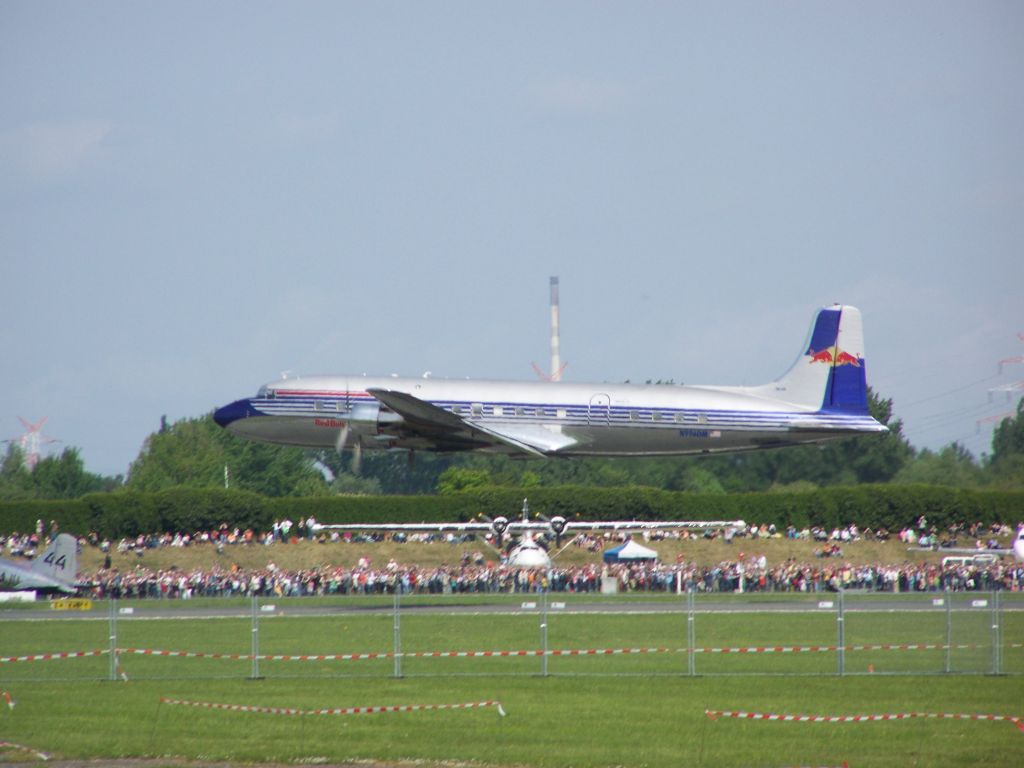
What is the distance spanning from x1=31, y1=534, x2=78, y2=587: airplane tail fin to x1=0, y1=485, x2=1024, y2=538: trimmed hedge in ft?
63.9

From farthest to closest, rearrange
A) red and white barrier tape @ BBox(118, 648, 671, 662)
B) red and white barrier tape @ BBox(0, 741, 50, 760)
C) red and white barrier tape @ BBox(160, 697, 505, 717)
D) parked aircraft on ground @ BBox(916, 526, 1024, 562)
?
parked aircraft on ground @ BBox(916, 526, 1024, 562) < red and white barrier tape @ BBox(118, 648, 671, 662) < red and white barrier tape @ BBox(160, 697, 505, 717) < red and white barrier tape @ BBox(0, 741, 50, 760)

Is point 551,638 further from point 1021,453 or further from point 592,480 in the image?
point 592,480

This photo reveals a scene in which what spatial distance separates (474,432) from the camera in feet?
183

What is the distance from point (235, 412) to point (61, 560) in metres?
12.3

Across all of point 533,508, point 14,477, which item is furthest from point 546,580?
point 14,477

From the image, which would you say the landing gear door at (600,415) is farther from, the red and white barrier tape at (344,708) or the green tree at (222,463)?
the green tree at (222,463)

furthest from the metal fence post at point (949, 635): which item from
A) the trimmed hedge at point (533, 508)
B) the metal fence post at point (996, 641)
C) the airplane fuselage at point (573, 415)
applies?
the trimmed hedge at point (533, 508)

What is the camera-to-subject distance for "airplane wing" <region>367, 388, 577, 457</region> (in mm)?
54062

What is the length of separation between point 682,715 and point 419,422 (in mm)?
34244

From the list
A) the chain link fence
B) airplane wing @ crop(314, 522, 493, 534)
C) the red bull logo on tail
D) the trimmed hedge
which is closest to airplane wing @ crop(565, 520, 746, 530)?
the trimmed hedge

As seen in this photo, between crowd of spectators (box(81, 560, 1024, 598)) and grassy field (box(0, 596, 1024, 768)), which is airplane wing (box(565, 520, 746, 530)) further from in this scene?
grassy field (box(0, 596, 1024, 768))

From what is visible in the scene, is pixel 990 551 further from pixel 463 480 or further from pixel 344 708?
pixel 344 708

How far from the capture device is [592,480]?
3762 inches

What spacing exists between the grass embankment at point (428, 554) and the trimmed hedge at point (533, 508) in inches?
124
